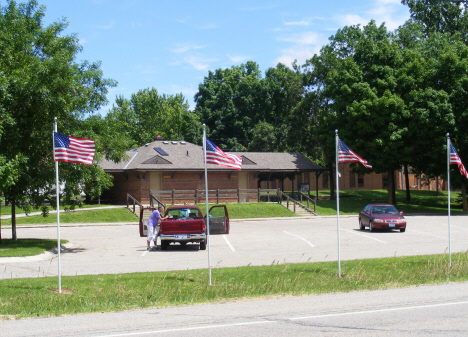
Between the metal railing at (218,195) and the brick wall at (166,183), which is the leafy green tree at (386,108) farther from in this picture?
the brick wall at (166,183)

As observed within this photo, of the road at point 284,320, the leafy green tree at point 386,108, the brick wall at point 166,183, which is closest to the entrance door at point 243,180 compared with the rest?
the brick wall at point 166,183

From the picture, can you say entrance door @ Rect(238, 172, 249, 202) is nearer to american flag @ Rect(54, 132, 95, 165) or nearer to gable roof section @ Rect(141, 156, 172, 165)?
gable roof section @ Rect(141, 156, 172, 165)

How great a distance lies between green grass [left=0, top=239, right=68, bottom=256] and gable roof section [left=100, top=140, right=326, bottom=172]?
17.7m

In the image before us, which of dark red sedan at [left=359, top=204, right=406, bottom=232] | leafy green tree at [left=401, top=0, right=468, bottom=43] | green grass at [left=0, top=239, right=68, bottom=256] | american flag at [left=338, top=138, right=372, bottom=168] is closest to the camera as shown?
american flag at [left=338, top=138, right=372, bottom=168]

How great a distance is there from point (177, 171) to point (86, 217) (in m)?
9.80

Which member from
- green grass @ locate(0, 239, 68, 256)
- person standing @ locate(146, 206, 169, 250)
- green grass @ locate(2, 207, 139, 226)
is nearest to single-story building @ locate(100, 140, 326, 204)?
green grass @ locate(2, 207, 139, 226)

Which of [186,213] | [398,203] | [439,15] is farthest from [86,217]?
[439,15]

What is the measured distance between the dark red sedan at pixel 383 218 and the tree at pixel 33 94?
46.7ft

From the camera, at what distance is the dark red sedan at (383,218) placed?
1013 inches

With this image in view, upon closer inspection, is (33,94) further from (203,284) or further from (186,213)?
(203,284)

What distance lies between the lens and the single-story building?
133 feet

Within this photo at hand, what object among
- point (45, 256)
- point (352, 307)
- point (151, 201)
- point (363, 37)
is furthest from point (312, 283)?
point (363, 37)

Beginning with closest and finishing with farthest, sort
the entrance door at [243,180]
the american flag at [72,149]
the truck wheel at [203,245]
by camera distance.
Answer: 1. the american flag at [72,149]
2. the truck wheel at [203,245]
3. the entrance door at [243,180]

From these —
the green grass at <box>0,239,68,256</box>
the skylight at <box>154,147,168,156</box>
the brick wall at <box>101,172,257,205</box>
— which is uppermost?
the skylight at <box>154,147,168,156</box>
